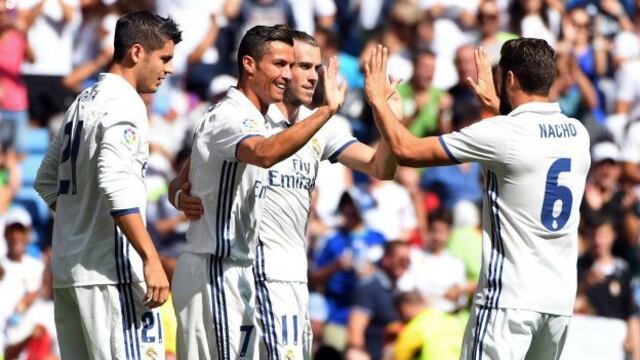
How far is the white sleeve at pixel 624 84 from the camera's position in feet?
56.1

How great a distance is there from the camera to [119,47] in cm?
838

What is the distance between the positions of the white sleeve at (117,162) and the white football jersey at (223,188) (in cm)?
68

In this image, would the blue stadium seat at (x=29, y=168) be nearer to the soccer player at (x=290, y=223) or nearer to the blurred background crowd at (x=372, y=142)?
the blurred background crowd at (x=372, y=142)

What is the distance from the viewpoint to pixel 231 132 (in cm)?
855

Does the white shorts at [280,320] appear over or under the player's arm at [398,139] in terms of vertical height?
under

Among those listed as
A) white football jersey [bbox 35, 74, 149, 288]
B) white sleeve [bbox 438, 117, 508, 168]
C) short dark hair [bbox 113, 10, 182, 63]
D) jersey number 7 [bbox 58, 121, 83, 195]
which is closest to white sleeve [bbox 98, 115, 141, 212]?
white football jersey [bbox 35, 74, 149, 288]

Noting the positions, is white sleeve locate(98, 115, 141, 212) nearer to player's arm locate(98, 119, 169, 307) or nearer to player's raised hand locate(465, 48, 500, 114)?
player's arm locate(98, 119, 169, 307)

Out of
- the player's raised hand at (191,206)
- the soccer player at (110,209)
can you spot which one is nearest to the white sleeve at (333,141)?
the player's raised hand at (191,206)

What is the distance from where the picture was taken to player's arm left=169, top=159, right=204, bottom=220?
8.78m

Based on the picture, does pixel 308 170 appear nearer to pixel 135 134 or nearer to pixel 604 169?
pixel 135 134

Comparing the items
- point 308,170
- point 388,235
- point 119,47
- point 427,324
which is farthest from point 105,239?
point 388,235

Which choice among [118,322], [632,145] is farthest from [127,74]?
[632,145]

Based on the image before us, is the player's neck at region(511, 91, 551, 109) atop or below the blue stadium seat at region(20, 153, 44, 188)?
below

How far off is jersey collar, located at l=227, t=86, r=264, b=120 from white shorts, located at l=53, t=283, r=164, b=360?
Result: 1276 millimetres
